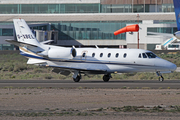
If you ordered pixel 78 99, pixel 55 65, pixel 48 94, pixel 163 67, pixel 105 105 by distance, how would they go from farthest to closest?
pixel 55 65
pixel 163 67
pixel 48 94
pixel 78 99
pixel 105 105

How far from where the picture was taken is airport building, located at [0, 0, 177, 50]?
9494 centimetres

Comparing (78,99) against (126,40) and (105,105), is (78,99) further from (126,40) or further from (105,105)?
(126,40)

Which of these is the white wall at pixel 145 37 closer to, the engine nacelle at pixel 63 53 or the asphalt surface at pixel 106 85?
the engine nacelle at pixel 63 53

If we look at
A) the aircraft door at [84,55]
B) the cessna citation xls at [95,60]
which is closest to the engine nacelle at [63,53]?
the cessna citation xls at [95,60]

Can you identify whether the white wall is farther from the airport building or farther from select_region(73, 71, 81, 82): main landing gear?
select_region(73, 71, 81, 82): main landing gear

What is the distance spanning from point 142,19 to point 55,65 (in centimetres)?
6733

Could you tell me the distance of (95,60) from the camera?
30516 millimetres

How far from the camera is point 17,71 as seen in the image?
149ft

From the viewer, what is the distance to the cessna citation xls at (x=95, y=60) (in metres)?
29.0

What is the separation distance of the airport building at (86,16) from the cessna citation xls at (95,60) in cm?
5895

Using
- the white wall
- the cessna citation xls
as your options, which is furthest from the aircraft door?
the white wall

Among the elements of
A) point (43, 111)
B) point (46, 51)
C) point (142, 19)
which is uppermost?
point (142, 19)

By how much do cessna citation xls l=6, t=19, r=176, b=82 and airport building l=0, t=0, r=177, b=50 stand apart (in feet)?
193

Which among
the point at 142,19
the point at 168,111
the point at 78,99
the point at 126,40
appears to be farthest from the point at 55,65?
the point at 142,19
